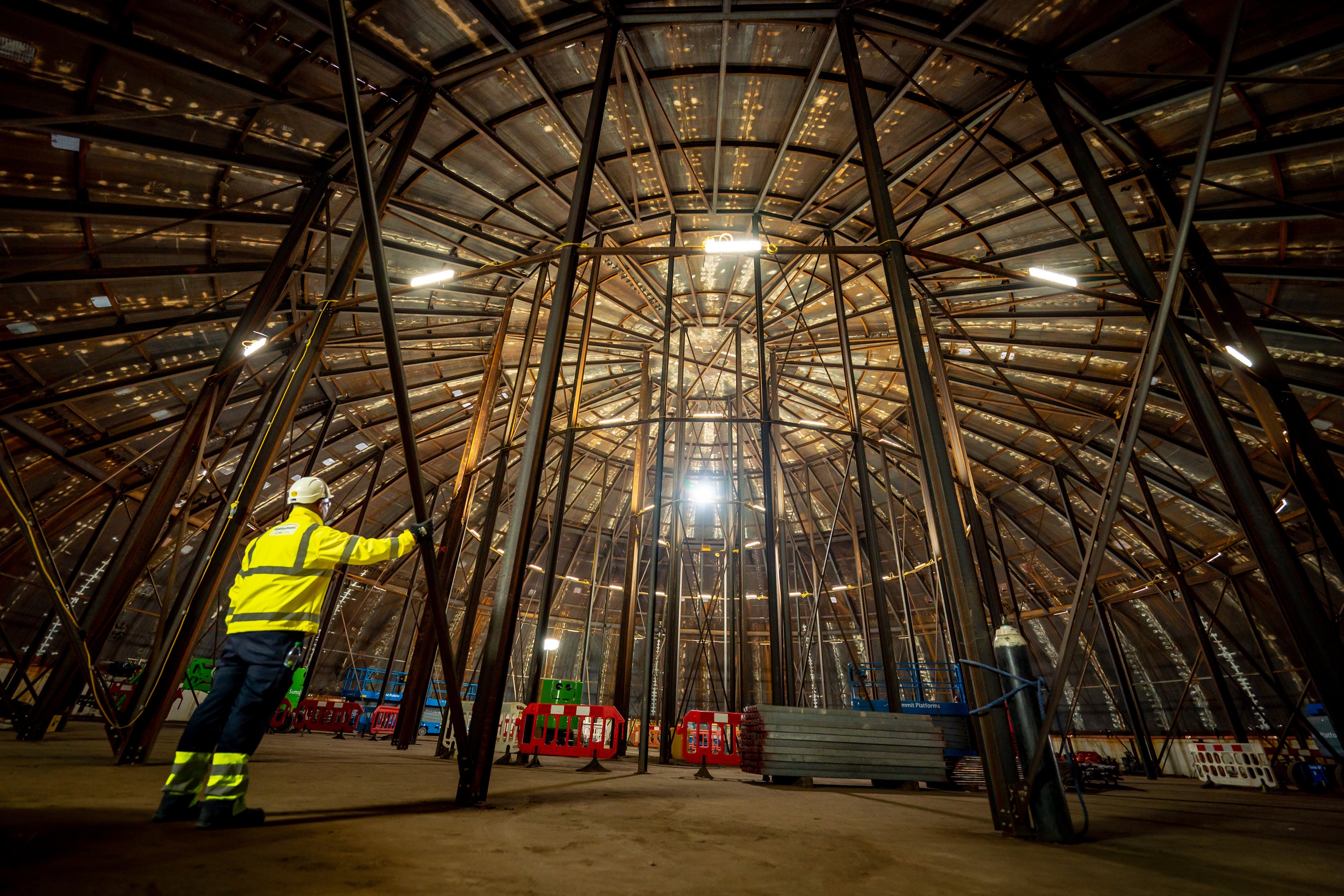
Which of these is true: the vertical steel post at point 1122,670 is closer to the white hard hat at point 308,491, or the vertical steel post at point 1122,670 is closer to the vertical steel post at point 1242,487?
the vertical steel post at point 1242,487

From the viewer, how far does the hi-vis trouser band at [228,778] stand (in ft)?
9.79

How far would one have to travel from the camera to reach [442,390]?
1902 cm

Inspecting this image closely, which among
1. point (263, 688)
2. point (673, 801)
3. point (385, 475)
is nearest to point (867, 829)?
point (673, 801)

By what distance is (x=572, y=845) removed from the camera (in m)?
3.03

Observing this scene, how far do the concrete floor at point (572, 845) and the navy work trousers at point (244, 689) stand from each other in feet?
1.49

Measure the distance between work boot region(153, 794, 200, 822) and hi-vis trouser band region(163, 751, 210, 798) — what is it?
0.6 inches

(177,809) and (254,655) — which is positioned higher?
(254,655)

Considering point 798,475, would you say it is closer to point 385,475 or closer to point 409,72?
point 385,475

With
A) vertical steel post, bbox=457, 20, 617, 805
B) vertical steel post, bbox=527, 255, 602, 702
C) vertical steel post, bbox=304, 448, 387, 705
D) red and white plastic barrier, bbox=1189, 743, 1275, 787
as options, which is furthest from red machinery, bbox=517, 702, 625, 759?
red and white plastic barrier, bbox=1189, 743, 1275, 787

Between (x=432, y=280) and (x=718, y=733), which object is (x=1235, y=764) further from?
(x=432, y=280)

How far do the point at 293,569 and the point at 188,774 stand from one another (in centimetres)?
123

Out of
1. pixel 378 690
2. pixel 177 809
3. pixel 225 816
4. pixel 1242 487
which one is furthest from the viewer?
pixel 378 690

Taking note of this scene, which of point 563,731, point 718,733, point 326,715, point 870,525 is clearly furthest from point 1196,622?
point 326,715

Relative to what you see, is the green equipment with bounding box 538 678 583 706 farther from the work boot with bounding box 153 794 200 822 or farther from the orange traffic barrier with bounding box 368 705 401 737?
the work boot with bounding box 153 794 200 822
